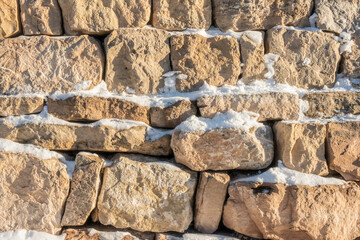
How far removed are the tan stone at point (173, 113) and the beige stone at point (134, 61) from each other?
0.65 feet

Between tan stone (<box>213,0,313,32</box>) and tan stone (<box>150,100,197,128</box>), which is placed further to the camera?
tan stone (<box>213,0,313,32</box>)

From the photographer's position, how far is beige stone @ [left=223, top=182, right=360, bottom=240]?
210 cm

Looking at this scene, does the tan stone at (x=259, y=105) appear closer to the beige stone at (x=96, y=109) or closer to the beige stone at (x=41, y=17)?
the beige stone at (x=96, y=109)

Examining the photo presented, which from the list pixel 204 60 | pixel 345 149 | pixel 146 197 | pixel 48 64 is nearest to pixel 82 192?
pixel 146 197

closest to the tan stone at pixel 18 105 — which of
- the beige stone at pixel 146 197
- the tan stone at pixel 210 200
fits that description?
the beige stone at pixel 146 197

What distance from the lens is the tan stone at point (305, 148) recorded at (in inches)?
86.6

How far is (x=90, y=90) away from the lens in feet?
7.56

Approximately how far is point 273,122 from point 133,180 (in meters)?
1.09

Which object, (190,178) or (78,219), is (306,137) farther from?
(78,219)

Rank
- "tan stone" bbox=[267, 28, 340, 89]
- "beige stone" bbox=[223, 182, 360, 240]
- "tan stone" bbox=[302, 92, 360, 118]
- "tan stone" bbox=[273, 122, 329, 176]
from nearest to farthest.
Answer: "beige stone" bbox=[223, 182, 360, 240] < "tan stone" bbox=[273, 122, 329, 176] < "tan stone" bbox=[302, 92, 360, 118] < "tan stone" bbox=[267, 28, 340, 89]

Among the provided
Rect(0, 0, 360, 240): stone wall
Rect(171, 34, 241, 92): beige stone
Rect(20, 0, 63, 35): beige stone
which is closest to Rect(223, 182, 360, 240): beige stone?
Rect(0, 0, 360, 240): stone wall

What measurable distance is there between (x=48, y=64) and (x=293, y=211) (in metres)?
2.01

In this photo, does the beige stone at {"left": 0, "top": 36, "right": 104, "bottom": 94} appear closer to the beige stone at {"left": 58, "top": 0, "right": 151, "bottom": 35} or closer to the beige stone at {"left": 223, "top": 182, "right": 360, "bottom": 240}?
the beige stone at {"left": 58, "top": 0, "right": 151, "bottom": 35}

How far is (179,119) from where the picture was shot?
226cm
